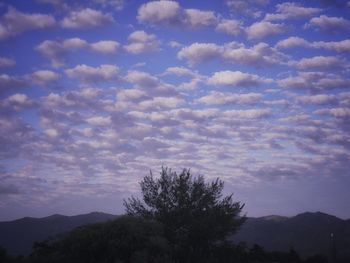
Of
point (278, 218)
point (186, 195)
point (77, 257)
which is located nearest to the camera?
point (77, 257)

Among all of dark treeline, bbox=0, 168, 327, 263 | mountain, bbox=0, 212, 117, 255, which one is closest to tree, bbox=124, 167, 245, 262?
dark treeline, bbox=0, 168, 327, 263

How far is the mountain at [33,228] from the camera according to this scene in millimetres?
154613

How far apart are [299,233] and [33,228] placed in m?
115

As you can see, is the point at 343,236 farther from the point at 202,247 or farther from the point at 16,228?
the point at 16,228

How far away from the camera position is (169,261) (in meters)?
24.3

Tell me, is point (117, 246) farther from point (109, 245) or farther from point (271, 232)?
point (271, 232)

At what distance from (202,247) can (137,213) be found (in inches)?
343

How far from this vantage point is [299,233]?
428 ft

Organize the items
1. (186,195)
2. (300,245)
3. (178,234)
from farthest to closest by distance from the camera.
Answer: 1. (300,245)
2. (186,195)
3. (178,234)

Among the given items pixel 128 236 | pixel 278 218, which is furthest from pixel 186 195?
pixel 278 218

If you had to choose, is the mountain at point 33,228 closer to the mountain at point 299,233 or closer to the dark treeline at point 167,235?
the mountain at point 299,233

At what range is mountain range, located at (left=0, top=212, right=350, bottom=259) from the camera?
110m

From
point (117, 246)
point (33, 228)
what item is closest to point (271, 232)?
point (33, 228)

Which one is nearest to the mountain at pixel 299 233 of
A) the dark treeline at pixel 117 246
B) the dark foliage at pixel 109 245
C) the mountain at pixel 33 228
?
the mountain at pixel 33 228
